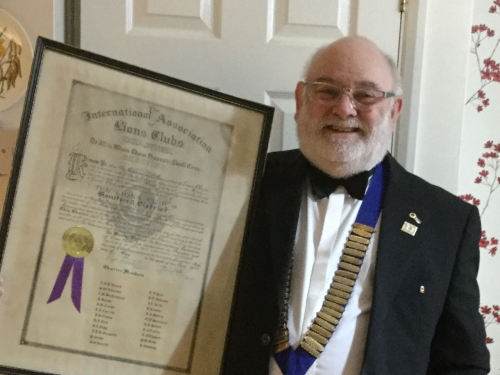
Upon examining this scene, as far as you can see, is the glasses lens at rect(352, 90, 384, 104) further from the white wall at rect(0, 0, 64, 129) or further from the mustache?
the white wall at rect(0, 0, 64, 129)

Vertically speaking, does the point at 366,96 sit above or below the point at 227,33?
below

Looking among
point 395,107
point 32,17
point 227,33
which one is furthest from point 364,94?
point 32,17

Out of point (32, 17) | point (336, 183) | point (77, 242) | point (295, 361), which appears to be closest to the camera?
point (77, 242)

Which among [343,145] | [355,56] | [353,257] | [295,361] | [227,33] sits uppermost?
[227,33]

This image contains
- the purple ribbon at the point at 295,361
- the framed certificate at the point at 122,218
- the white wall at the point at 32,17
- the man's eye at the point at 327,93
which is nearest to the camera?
the framed certificate at the point at 122,218

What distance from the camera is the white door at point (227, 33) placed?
124 cm

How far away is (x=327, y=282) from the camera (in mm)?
1004

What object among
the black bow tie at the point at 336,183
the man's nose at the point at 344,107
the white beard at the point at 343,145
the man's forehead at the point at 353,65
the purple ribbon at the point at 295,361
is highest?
the man's forehead at the point at 353,65

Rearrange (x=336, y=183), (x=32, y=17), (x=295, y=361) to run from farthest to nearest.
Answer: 1. (x=32, y=17)
2. (x=336, y=183)
3. (x=295, y=361)

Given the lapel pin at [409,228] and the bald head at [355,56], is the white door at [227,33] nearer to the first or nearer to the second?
the bald head at [355,56]

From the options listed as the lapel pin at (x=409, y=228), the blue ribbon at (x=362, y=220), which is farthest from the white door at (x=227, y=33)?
the lapel pin at (x=409, y=228)

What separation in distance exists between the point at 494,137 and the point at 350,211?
2.25 ft

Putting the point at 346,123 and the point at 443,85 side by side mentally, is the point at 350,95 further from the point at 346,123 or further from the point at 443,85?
the point at 443,85

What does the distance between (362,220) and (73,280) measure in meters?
0.72
